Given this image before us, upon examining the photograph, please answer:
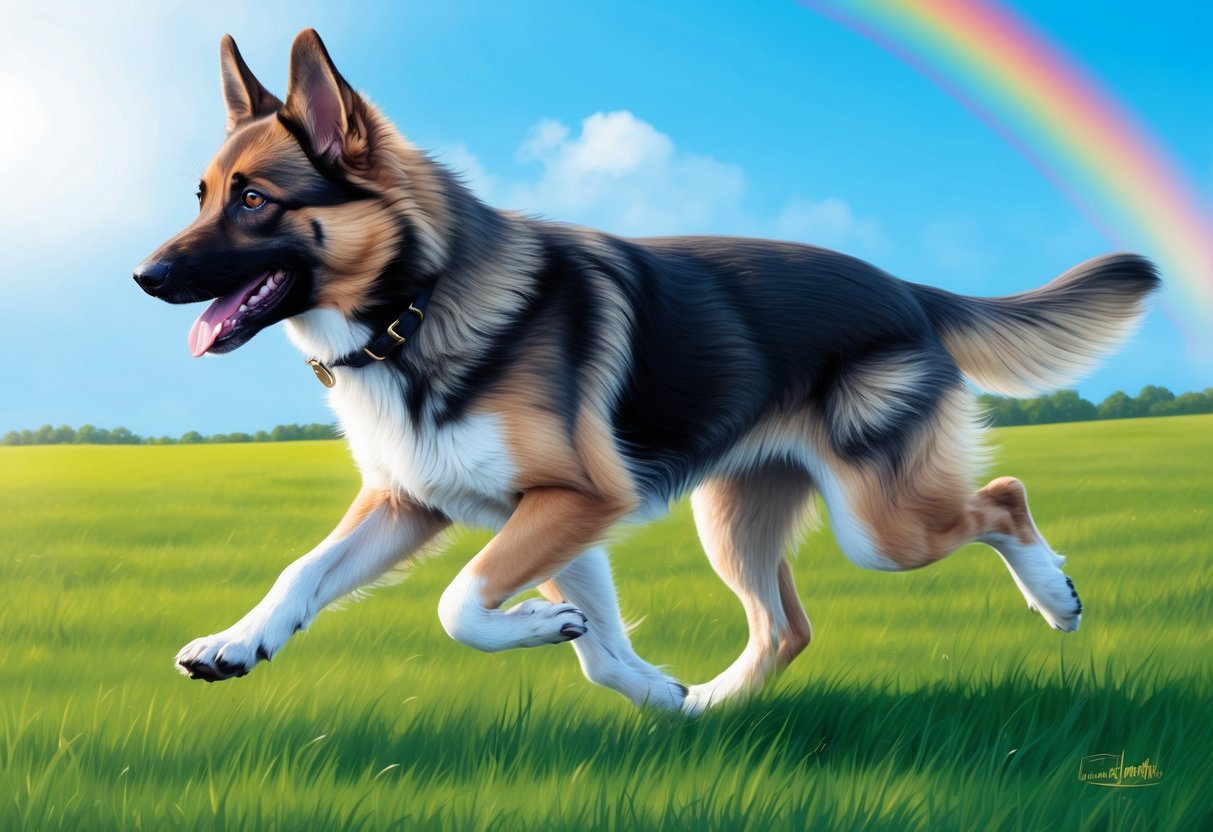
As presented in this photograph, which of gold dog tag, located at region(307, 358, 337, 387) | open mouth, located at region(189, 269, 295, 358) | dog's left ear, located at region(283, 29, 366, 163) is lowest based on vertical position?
gold dog tag, located at region(307, 358, 337, 387)

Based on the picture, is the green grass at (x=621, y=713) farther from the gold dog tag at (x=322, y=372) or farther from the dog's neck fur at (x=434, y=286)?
the dog's neck fur at (x=434, y=286)

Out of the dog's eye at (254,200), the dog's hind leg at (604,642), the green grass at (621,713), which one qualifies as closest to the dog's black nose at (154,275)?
the dog's eye at (254,200)

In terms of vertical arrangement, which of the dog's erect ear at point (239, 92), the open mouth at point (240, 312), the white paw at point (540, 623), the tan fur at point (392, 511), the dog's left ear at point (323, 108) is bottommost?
the white paw at point (540, 623)

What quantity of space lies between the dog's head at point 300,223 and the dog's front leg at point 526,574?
2.96ft

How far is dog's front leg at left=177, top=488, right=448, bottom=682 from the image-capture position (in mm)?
3865

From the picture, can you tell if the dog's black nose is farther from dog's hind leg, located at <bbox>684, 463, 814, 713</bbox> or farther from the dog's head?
dog's hind leg, located at <bbox>684, 463, 814, 713</bbox>

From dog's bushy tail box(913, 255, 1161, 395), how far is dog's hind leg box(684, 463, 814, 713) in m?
0.95

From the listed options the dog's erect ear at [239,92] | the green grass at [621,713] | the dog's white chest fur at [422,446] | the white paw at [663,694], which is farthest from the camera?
the white paw at [663,694]

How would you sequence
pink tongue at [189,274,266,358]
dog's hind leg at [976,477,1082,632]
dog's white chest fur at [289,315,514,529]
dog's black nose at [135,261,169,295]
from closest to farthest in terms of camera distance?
dog's black nose at [135,261,169,295], pink tongue at [189,274,266,358], dog's white chest fur at [289,315,514,529], dog's hind leg at [976,477,1082,632]

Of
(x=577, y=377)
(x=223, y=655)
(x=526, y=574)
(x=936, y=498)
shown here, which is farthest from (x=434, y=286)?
(x=936, y=498)

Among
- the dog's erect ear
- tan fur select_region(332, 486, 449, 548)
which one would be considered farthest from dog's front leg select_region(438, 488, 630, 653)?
the dog's erect ear

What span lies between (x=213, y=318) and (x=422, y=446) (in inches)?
32.1

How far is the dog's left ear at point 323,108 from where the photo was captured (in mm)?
3826

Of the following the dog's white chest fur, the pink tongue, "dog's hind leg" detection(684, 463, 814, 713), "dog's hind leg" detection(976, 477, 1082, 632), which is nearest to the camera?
the pink tongue
